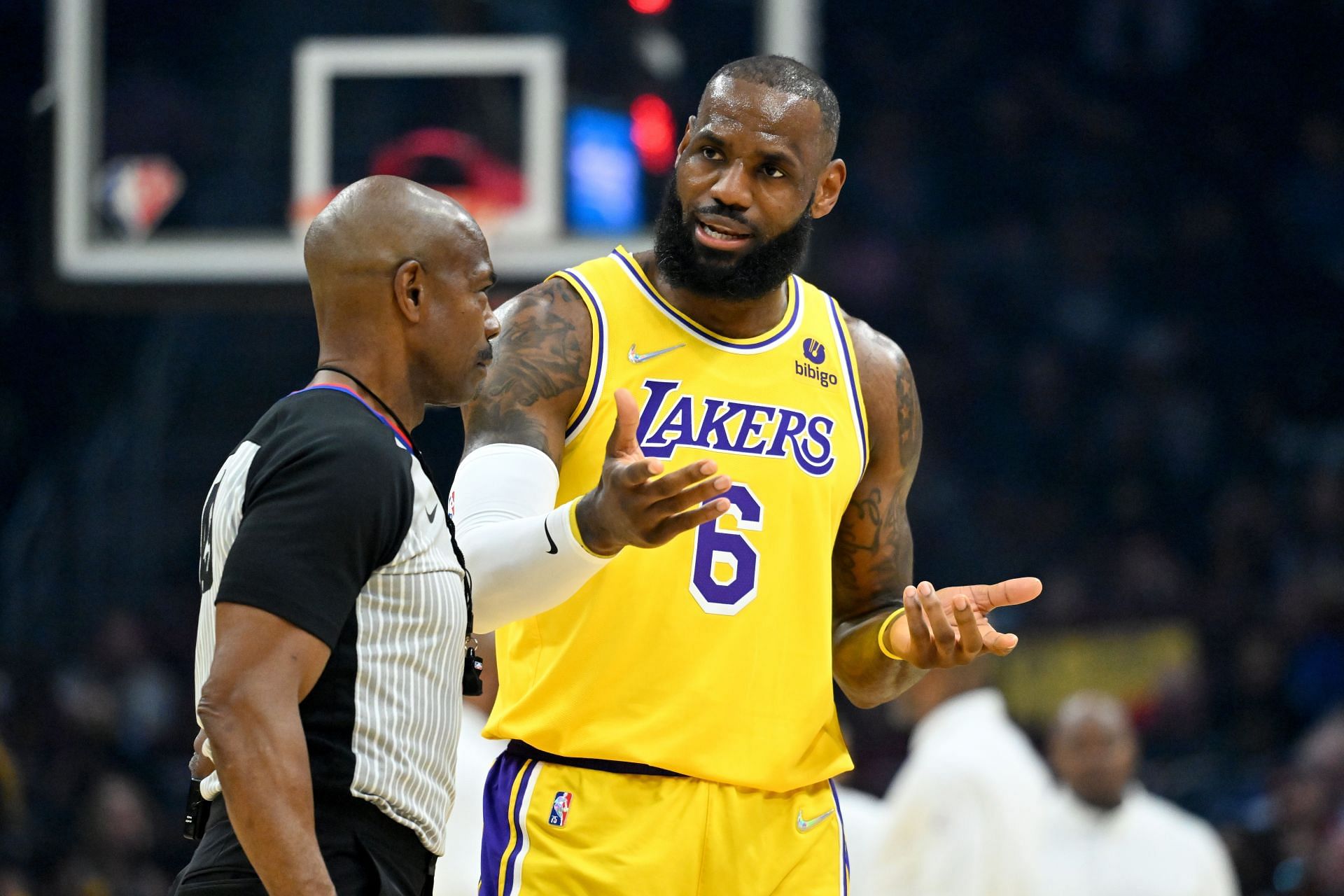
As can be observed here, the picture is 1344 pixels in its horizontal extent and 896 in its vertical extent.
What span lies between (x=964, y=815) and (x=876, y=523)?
10.2 feet

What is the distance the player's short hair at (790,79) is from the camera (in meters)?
3.65

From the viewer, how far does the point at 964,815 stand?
662 cm

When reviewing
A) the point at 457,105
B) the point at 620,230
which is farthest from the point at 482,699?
the point at 457,105

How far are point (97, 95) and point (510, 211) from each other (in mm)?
1751

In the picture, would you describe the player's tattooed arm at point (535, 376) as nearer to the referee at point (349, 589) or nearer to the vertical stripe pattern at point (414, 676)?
the referee at point (349, 589)

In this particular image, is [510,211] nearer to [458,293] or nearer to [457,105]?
[457,105]

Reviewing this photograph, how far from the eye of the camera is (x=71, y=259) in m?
6.88

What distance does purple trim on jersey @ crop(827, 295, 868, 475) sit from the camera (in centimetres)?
373

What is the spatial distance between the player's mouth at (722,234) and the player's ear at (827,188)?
225mm

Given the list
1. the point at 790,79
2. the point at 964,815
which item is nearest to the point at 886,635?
the point at 790,79

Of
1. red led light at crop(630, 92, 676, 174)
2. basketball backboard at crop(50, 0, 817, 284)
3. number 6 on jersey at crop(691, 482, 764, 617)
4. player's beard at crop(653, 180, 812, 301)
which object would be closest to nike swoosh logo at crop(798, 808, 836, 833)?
number 6 on jersey at crop(691, 482, 764, 617)

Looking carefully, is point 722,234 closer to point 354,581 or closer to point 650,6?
point 354,581

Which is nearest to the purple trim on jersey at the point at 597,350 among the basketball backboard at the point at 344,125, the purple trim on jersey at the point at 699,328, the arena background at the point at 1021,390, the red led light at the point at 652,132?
the purple trim on jersey at the point at 699,328

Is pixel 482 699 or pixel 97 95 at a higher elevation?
pixel 97 95
